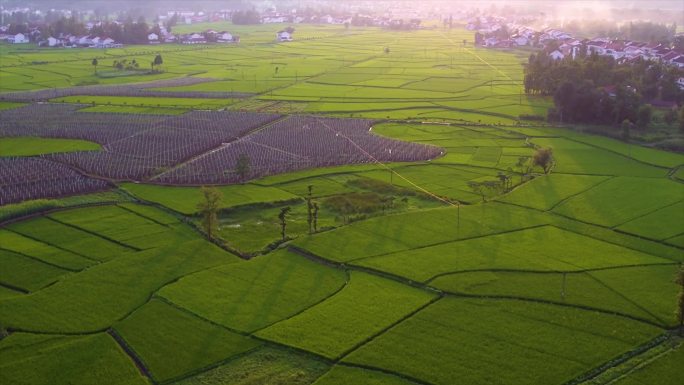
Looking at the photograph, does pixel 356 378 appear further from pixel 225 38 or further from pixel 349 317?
pixel 225 38

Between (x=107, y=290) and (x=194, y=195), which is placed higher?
(x=194, y=195)

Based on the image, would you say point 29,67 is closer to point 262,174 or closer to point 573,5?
point 262,174

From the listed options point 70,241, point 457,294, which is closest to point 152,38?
point 70,241

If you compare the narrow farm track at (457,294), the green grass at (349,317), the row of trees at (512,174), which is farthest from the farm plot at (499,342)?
the row of trees at (512,174)

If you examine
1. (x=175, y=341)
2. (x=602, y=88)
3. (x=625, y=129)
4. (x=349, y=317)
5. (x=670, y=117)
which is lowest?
(x=175, y=341)

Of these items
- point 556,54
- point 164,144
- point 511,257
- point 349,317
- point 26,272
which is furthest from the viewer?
point 556,54
